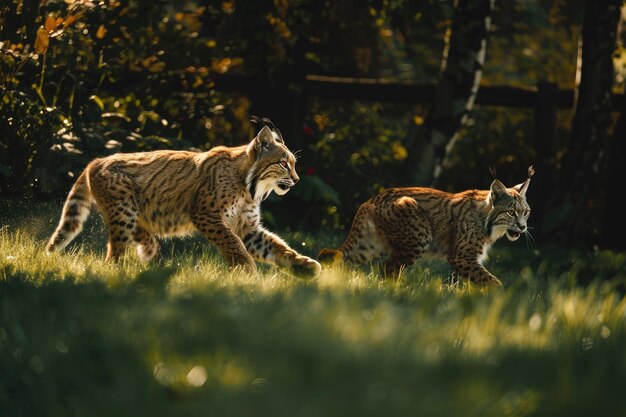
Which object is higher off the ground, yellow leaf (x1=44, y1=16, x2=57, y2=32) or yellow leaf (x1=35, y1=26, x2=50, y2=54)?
yellow leaf (x1=44, y1=16, x2=57, y2=32)

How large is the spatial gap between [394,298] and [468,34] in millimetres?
7424

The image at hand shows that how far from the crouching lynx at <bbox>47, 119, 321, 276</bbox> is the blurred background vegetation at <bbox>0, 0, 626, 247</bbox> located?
5.15ft

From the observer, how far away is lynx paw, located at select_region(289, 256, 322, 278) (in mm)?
7961

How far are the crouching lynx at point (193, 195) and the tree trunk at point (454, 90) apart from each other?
494 centimetres

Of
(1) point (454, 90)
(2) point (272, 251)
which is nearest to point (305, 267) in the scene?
(2) point (272, 251)

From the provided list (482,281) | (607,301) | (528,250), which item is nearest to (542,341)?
(607,301)

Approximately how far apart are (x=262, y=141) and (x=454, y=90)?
5427 mm

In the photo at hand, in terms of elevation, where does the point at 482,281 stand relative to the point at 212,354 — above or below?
below

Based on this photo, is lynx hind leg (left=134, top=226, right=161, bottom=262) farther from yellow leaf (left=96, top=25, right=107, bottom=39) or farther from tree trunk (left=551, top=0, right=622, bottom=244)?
tree trunk (left=551, top=0, right=622, bottom=244)

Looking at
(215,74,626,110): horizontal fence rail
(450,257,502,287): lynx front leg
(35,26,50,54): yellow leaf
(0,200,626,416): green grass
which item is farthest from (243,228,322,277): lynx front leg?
(215,74,626,110): horizontal fence rail

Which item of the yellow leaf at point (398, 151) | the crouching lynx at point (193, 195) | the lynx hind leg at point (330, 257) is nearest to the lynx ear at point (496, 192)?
the lynx hind leg at point (330, 257)

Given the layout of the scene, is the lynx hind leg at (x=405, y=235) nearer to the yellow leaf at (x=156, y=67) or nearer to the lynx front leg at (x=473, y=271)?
the lynx front leg at (x=473, y=271)

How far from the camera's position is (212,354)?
4.16m

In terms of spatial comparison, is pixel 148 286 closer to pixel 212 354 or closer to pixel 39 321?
pixel 39 321
